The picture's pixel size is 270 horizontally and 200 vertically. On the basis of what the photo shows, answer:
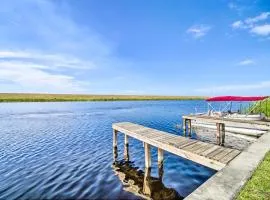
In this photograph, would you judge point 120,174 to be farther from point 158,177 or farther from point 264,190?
point 264,190

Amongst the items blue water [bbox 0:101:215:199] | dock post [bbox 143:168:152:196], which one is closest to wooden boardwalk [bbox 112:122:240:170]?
dock post [bbox 143:168:152:196]

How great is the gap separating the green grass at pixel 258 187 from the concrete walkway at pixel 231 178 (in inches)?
5.5

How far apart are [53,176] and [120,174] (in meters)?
4.25

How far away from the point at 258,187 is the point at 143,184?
7.91 meters

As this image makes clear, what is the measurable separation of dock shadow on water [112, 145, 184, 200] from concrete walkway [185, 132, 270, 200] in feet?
13.5

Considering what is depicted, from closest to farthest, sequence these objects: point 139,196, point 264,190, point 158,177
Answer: point 264,190, point 139,196, point 158,177

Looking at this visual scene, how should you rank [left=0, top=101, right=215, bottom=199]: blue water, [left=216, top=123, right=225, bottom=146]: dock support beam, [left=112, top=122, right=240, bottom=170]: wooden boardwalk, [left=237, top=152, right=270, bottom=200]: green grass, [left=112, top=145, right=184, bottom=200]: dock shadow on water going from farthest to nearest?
1. [left=216, top=123, right=225, bottom=146]: dock support beam
2. [left=0, top=101, right=215, bottom=199]: blue water
3. [left=112, top=145, right=184, bottom=200]: dock shadow on water
4. [left=112, top=122, right=240, bottom=170]: wooden boardwalk
5. [left=237, top=152, right=270, bottom=200]: green grass

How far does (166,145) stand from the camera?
11898mm

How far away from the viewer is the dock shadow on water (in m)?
11.6

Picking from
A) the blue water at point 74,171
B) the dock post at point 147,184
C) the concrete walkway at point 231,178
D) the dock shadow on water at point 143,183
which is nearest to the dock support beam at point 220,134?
the blue water at point 74,171

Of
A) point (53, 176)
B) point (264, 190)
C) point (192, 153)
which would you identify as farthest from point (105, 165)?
point (264, 190)

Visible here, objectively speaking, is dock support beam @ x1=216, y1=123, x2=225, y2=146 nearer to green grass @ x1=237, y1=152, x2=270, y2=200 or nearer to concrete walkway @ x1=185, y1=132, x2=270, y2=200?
concrete walkway @ x1=185, y1=132, x2=270, y2=200

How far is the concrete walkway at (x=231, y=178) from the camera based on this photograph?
18.8 feet

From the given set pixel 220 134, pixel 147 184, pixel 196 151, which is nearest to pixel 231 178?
pixel 196 151
